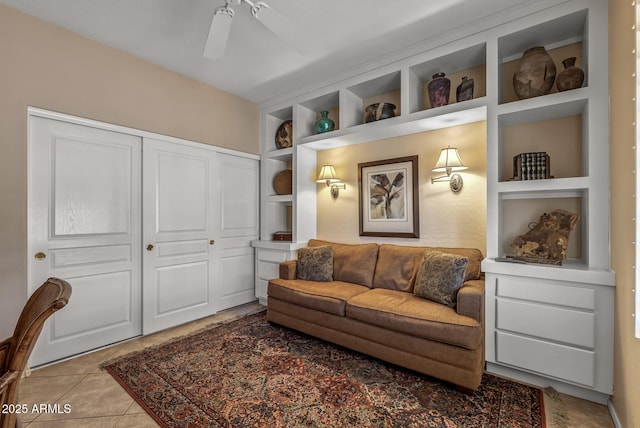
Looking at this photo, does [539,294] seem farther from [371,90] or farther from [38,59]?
[38,59]

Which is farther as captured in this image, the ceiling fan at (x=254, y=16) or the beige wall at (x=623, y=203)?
the ceiling fan at (x=254, y=16)

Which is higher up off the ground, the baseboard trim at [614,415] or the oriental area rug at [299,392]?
the baseboard trim at [614,415]

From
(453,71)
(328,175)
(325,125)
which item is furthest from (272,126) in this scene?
(453,71)

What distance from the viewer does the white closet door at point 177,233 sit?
3.15m

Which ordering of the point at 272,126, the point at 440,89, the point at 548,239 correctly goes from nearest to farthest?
the point at 548,239 → the point at 440,89 → the point at 272,126

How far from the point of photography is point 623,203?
66.2 inches

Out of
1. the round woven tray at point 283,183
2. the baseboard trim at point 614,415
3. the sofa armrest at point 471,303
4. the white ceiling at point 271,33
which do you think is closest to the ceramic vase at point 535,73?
the white ceiling at point 271,33

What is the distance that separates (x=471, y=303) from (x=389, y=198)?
1.58m

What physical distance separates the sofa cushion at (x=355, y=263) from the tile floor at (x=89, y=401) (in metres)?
1.74

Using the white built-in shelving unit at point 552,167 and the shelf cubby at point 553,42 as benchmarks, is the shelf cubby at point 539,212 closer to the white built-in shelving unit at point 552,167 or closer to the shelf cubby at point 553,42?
the white built-in shelving unit at point 552,167

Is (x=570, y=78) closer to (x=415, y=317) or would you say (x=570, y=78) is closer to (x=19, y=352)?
(x=415, y=317)

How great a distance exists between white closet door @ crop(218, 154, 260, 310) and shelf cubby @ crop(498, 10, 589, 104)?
308 centimetres

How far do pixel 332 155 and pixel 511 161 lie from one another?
2066mm

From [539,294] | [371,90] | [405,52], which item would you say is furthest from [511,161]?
[371,90]
